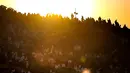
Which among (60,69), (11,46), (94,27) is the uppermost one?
(94,27)

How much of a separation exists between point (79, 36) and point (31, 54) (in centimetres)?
2147

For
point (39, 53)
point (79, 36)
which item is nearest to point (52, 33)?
point (79, 36)

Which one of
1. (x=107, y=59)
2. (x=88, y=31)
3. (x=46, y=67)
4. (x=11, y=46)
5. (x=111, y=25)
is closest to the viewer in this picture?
(x=46, y=67)

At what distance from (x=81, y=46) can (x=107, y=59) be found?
8.07 meters

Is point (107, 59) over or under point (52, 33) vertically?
under

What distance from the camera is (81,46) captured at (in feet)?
309

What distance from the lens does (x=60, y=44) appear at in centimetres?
9219

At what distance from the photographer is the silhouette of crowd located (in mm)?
77250

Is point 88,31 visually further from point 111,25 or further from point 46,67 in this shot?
point 46,67

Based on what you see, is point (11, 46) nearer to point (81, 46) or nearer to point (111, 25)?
point (81, 46)

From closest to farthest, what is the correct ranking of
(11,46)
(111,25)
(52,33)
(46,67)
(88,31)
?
(46,67) → (11,46) → (52,33) → (88,31) → (111,25)

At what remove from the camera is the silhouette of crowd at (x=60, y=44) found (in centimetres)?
7725

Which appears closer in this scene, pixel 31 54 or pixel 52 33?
pixel 31 54

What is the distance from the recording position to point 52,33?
97.5m
